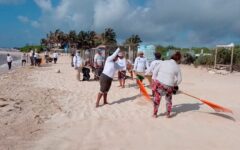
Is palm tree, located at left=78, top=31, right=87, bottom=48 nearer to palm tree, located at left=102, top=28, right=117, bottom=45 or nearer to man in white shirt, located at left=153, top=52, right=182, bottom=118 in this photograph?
palm tree, located at left=102, top=28, right=117, bottom=45

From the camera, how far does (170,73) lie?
7.08 meters

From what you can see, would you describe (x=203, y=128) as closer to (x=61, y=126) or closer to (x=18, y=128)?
(x=61, y=126)

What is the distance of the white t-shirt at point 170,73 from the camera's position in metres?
7.09

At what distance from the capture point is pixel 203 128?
22.1 ft

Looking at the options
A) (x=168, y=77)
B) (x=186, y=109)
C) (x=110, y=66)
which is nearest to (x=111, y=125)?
(x=168, y=77)

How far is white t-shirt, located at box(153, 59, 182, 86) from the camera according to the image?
7.09 metres

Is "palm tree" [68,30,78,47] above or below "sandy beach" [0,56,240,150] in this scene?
above

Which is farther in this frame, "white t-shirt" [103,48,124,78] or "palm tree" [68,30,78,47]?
"palm tree" [68,30,78,47]

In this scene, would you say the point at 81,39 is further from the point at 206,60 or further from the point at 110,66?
the point at 110,66

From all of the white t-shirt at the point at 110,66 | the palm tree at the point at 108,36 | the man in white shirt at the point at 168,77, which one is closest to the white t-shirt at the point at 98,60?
the white t-shirt at the point at 110,66

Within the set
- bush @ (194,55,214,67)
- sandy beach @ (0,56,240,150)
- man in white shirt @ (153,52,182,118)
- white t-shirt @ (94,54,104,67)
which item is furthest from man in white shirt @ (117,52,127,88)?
bush @ (194,55,214,67)

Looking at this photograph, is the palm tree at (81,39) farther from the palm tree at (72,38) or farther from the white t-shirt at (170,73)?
the white t-shirt at (170,73)

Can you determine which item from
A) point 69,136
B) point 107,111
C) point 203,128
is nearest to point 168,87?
point 203,128

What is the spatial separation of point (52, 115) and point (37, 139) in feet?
6.23
